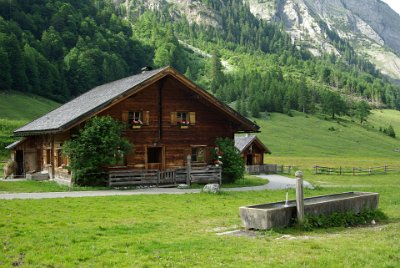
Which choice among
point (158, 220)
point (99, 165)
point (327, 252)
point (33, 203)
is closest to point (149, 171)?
point (99, 165)

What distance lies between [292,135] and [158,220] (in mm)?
104076

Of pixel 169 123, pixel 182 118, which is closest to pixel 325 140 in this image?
pixel 182 118

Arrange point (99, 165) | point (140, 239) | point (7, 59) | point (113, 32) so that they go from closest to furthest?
point (140, 239) → point (99, 165) → point (7, 59) → point (113, 32)

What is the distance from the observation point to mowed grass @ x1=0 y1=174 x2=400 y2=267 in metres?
10.8

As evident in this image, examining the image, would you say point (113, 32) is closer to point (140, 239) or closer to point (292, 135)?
point (292, 135)

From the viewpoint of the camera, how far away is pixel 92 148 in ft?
101

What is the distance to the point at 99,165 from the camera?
105 feet

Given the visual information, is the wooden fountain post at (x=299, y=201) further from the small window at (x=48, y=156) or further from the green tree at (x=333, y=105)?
the green tree at (x=333, y=105)

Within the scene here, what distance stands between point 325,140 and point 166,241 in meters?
110

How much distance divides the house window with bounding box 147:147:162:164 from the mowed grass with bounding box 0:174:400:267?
15.3 meters

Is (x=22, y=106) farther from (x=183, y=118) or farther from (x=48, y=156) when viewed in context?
(x=183, y=118)

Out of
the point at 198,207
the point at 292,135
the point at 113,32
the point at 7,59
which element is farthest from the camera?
the point at 113,32

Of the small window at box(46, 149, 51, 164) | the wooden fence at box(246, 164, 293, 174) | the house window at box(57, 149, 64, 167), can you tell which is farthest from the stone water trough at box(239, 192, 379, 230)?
the wooden fence at box(246, 164, 293, 174)

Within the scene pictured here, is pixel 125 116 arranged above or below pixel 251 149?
above
